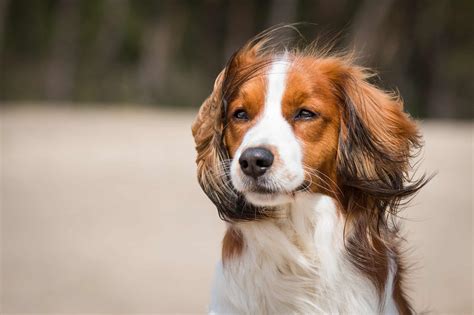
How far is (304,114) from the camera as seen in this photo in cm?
470

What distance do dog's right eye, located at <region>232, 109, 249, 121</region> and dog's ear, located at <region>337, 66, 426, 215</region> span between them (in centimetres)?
55

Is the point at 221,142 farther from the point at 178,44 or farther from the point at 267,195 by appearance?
the point at 178,44

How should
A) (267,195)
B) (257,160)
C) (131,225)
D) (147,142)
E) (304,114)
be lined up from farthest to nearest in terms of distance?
(147,142) → (131,225) → (304,114) → (267,195) → (257,160)

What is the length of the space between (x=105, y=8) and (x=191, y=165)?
20325 millimetres

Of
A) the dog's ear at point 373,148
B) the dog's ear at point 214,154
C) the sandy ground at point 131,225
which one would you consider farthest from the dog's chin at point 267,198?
the sandy ground at point 131,225

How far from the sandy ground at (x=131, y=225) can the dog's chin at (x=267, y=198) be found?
2.17 m

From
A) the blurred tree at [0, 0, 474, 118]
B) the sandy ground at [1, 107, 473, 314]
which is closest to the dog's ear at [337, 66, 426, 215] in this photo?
the sandy ground at [1, 107, 473, 314]

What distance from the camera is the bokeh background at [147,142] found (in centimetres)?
1048

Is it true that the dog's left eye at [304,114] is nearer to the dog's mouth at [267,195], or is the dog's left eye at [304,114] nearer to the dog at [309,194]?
the dog at [309,194]

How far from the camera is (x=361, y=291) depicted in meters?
4.61

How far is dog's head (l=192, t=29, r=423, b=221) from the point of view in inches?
176

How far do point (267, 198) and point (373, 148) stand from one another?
29.8 inches

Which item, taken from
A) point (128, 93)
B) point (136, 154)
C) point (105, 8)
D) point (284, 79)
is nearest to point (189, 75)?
point (128, 93)

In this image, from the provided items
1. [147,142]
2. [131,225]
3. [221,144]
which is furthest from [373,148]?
[147,142]
